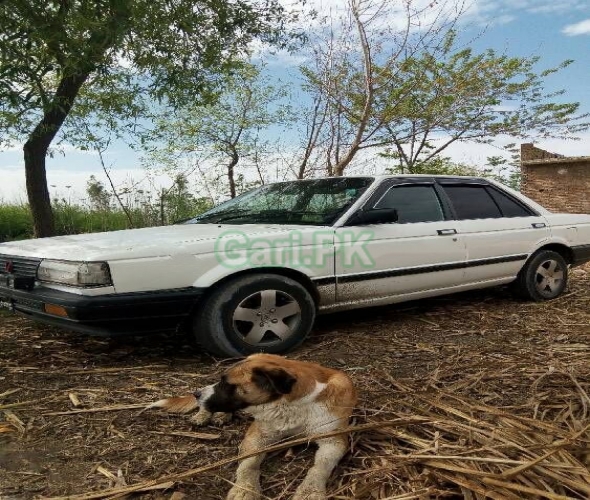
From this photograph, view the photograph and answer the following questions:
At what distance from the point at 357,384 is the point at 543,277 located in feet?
10.8

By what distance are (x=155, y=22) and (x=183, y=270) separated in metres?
4.48

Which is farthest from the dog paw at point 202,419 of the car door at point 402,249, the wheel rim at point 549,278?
the wheel rim at point 549,278

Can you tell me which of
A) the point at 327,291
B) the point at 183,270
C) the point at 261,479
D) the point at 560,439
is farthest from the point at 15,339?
the point at 560,439

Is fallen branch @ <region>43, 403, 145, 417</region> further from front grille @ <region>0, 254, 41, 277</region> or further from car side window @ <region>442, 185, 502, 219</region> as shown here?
car side window @ <region>442, 185, 502, 219</region>

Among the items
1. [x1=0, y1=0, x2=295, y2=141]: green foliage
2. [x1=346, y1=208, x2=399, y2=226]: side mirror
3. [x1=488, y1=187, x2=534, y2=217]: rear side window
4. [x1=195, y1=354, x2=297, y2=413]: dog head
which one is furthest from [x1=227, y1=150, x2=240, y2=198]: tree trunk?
[x1=195, y1=354, x2=297, y2=413]: dog head

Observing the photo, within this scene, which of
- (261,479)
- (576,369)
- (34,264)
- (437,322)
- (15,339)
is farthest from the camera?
(437,322)

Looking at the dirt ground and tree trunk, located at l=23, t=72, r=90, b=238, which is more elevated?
tree trunk, located at l=23, t=72, r=90, b=238

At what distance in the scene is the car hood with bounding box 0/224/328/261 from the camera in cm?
323

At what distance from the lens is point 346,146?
1024 centimetres

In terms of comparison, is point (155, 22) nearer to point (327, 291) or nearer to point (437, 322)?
point (327, 291)

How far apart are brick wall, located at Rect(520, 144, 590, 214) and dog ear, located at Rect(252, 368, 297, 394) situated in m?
13.4

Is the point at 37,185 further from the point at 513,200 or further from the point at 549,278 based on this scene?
the point at 549,278

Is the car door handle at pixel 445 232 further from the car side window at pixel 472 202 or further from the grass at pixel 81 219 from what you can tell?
the grass at pixel 81 219

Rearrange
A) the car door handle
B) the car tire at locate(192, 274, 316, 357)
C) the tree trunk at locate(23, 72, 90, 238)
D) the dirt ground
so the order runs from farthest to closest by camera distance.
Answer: the tree trunk at locate(23, 72, 90, 238) → the car door handle → the car tire at locate(192, 274, 316, 357) → the dirt ground
